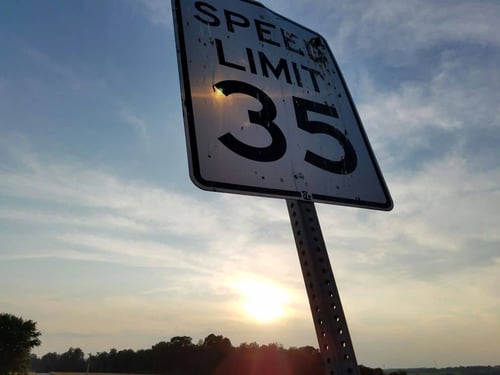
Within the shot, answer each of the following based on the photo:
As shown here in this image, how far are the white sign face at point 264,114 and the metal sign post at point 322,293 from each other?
0.14 meters

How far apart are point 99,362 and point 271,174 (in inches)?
5656

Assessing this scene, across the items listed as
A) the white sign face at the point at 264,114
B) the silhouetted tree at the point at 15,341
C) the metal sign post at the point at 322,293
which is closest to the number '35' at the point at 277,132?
the white sign face at the point at 264,114

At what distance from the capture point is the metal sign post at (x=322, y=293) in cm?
146

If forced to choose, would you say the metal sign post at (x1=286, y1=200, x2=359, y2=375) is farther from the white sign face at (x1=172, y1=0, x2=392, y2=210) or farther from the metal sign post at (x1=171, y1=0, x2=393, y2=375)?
the white sign face at (x1=172, y1=0, x2=392, y2=210)

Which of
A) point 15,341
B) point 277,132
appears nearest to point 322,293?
point 277,132

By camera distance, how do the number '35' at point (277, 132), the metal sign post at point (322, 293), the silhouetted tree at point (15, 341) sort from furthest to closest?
the silhouetted tree at point (15, 341), the number '35' at point (277, 132), the metal sign post at point (322, 293)

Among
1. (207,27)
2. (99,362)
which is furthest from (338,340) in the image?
(99,362)

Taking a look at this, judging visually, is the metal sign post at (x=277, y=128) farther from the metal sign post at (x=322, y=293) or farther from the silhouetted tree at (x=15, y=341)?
the silhouetted tree at (x=15, y=341)

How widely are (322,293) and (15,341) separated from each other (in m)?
70.2

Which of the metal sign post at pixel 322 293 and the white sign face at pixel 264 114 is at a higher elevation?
the white sign face at pixel 264 114

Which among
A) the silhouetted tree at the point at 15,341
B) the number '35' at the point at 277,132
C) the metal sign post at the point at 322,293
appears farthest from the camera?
the silhouetted tree at the point at 15,341

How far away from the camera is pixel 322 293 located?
1584 mm

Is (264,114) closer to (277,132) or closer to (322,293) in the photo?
(277,132)

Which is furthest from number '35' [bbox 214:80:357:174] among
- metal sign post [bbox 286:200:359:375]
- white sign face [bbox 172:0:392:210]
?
metal sign post [bbox 286:200:359:375]
